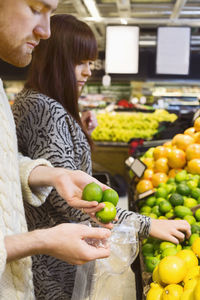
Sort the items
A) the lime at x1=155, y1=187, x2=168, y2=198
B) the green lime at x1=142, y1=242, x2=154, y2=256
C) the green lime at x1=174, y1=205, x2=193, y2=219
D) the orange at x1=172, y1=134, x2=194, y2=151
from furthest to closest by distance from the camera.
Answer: the orange at x1=172, y1=134, x2=194, y2=151 → the lime at x1=155, y1=187, x2=168, y2=198 → the green lime at x1=174, y1=205, x2=193, y2=219 → the green lime at x1=142, y1=242, x2=154, y2=256

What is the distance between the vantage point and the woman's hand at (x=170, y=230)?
4.70ft

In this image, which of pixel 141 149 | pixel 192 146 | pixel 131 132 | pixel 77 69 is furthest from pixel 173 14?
pixel 77 69

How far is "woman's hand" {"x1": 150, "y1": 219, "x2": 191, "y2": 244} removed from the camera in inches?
56.4

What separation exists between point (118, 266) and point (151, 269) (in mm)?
259

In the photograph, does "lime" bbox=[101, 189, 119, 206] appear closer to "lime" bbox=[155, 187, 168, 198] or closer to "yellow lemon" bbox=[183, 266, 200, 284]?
"yellow lemon" bbox=[183, 266, 200, 284]

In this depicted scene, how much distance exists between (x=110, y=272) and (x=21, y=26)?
3.12 ft

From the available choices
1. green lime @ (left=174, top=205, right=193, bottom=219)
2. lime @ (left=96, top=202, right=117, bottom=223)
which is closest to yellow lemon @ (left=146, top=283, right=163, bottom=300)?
lime @ (left=96, top=202, right=117, bottom=223)

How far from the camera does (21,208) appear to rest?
3.47 feet

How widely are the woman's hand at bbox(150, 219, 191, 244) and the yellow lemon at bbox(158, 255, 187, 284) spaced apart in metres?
0.21

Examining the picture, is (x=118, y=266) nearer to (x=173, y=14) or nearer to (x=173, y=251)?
(x=173, y=251)

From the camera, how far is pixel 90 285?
1.23 m

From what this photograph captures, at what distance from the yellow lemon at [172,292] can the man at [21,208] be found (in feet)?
1.24

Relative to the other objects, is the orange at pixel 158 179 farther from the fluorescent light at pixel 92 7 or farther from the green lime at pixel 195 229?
the fluorescent light at pixel 92 7

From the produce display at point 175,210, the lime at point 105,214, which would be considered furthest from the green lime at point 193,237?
the lime at point 105,214
